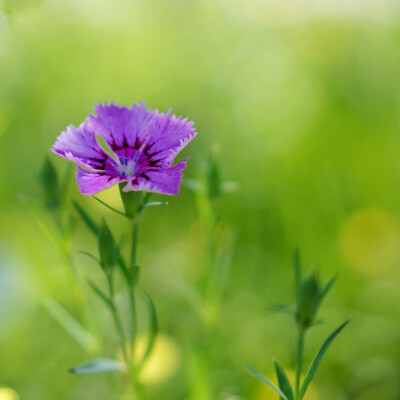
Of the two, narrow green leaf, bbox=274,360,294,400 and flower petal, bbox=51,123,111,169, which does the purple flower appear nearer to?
flower petal, bbox=51,123,111,169

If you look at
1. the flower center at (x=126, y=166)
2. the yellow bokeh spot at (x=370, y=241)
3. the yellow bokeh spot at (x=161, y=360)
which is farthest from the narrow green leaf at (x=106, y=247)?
the yellow bokeh spot at (x=370, y=241)

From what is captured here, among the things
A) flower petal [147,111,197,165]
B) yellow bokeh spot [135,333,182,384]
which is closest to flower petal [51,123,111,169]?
flower petal [147,111,197,165]

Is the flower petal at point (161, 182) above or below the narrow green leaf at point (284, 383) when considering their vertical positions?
above

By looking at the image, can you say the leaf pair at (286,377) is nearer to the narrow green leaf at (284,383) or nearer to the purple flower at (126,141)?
the narrow green leaf at (284,383)

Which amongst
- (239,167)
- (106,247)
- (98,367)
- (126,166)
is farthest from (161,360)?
(239,167)

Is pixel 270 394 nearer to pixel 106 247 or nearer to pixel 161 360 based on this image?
pixel 161 360

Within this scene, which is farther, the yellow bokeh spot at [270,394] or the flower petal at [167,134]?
the yellow bokeh spot at [270,394]

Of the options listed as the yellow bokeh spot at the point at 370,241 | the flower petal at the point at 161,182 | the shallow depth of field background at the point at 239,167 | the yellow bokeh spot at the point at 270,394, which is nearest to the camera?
the flower petal at the point at 161,182

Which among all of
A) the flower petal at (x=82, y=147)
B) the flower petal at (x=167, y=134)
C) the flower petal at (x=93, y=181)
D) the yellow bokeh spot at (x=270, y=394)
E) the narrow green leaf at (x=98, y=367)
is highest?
the flower petal at (x=167, y=134)
